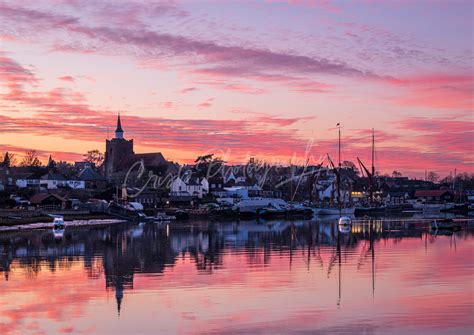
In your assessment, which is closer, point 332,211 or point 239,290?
point 239,290

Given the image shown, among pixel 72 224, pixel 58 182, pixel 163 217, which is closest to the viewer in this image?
pixel 72 224

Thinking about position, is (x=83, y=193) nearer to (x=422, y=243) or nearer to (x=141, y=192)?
(x=141, y=192)

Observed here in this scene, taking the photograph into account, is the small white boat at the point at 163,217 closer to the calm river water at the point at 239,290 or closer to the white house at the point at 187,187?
the white house at the point at 187,187

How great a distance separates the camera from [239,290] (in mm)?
30672

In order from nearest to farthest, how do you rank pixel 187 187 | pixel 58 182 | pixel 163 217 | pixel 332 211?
1. pixel 163 217
2. pixel 332 211
3. pixel 58 182
4. pixel 187 187

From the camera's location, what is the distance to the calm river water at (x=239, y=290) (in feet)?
75.6

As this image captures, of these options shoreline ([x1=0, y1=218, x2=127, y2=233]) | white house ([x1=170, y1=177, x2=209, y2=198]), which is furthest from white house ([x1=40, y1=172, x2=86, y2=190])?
shoreline ([x1=0, y1=218, x2=127, y2=233])

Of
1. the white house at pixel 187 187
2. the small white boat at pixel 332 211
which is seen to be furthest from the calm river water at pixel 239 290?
the white house at pixel 187 187

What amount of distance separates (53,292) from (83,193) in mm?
A: 113865

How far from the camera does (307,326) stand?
22500 mm

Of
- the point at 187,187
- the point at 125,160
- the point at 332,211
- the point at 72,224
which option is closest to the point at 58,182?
the point at 187,187

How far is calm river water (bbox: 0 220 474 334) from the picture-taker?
23.1m

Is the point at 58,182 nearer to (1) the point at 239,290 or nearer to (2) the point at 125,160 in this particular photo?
(2) the point at 125,160

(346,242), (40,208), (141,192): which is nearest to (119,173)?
(141,192)
